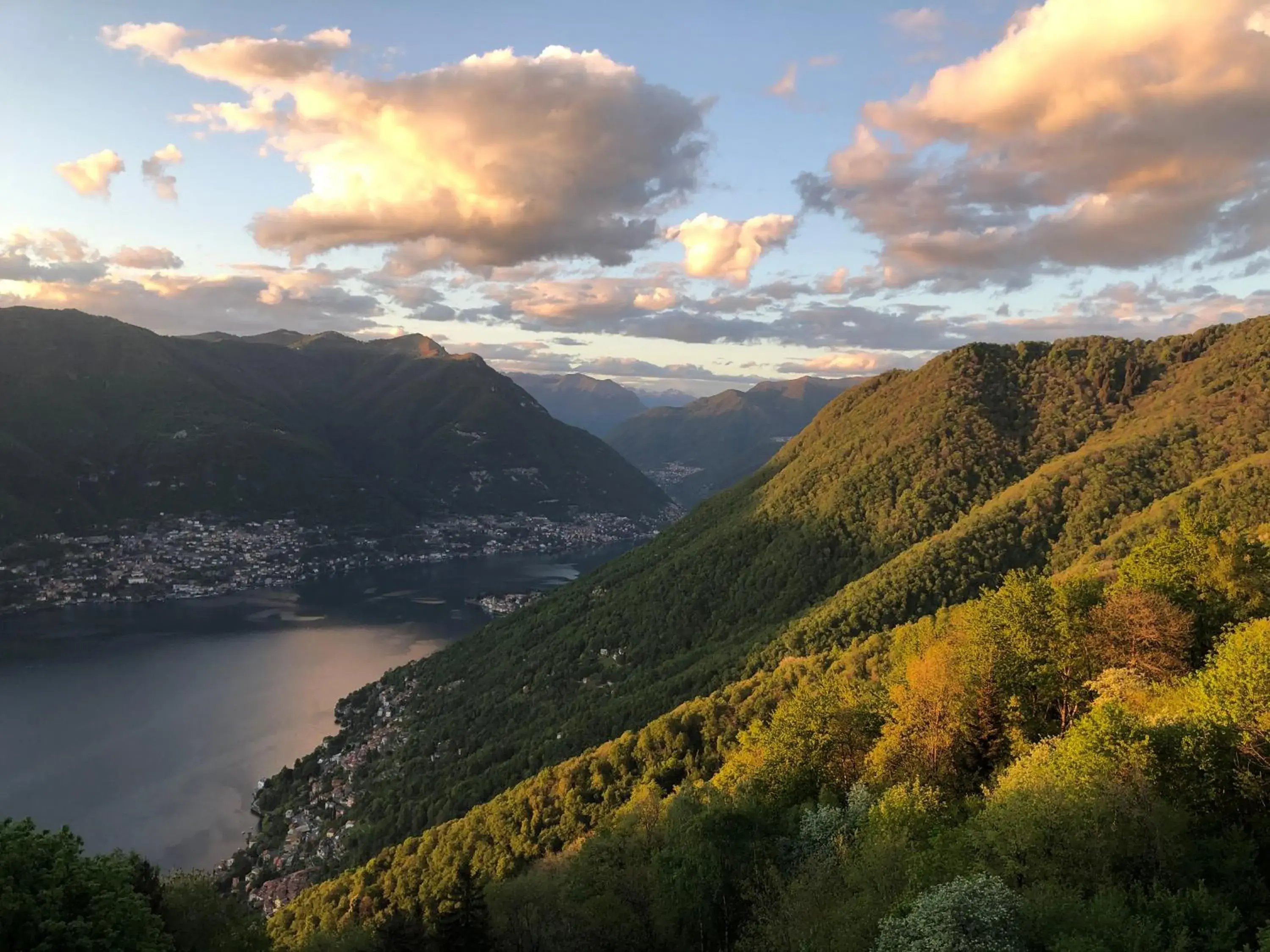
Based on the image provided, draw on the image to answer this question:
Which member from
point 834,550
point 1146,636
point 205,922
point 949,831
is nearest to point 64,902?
point 205,922

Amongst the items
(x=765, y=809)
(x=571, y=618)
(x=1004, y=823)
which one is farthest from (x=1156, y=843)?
(x=571, y=618)

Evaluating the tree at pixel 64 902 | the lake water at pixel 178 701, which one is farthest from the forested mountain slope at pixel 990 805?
the lake water at pixel 178 701

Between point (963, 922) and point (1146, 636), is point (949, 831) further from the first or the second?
point (1146, 636)

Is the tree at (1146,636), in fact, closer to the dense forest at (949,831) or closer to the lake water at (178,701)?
the dense forest at (949,831)

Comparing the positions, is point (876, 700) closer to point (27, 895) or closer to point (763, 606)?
point (27, 895)

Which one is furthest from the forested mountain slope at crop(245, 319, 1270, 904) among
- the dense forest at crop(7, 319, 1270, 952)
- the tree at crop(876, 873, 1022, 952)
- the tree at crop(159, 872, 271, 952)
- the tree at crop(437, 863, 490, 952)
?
the tree at crop(876, 873, 1022, 952)

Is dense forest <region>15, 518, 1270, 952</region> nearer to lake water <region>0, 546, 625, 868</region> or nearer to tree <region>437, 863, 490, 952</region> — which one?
tree <region>437, 863, 490, 952</region>
